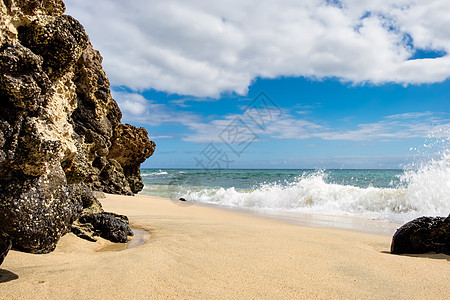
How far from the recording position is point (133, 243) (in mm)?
3830

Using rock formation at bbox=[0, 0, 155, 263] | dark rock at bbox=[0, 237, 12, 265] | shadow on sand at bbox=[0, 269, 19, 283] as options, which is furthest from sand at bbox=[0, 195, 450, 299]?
rock formation at bbox=[0, 0, 155, 263]

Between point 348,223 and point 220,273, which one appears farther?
point 348,223

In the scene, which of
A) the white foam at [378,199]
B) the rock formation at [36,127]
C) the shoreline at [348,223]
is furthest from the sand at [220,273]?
the white foam at [378,199]

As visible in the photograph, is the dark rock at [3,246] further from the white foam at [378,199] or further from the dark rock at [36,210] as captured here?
the white foam at [378,199]

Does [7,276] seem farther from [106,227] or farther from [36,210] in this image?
[106,227]

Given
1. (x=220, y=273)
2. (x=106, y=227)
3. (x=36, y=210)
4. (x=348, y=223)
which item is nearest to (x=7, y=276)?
(x=36, y=210)

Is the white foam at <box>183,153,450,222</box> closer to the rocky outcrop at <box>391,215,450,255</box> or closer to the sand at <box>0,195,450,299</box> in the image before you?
the rocky outcrop at <box>391,215,450,255</box>

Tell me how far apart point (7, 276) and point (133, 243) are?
6.07ft

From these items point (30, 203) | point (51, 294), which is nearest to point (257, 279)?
point (51, 294)

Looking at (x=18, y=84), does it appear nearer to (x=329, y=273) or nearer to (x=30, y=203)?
(x=30, y=203)

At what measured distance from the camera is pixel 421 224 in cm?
376

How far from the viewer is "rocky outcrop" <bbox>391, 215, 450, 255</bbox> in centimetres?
359

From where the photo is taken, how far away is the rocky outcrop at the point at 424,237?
→ 3588mm

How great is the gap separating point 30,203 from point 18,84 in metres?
0.90
